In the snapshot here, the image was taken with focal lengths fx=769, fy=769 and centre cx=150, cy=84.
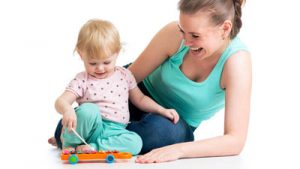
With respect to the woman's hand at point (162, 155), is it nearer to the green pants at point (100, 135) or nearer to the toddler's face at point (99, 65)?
the green pants at point (100, 135)

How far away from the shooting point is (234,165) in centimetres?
295

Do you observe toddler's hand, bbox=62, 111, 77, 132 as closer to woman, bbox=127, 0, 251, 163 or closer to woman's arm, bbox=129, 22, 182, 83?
woman, bbox=127, 0, 251, 163

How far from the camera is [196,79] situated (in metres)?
3.29

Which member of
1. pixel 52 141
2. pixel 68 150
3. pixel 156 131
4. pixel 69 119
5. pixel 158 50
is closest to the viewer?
pixel 69 119

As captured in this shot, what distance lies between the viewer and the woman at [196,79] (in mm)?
3039

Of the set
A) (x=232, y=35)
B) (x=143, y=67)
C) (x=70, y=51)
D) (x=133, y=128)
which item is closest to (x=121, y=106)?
(x=133, y=128)

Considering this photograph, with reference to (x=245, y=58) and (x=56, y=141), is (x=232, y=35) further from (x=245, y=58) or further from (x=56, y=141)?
(x=56, y=141)

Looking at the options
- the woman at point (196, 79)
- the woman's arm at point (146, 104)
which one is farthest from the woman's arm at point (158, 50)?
the woman's arm at point (146, 104)

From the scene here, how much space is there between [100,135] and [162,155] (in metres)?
0.28

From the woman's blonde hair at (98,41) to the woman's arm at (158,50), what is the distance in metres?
0.32

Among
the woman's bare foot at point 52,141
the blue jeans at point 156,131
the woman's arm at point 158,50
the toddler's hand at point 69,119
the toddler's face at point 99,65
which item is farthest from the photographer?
the woman's bare foot at point 52,141

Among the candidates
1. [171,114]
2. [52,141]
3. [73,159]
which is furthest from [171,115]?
[52,141]

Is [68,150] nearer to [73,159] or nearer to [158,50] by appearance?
[73,159]

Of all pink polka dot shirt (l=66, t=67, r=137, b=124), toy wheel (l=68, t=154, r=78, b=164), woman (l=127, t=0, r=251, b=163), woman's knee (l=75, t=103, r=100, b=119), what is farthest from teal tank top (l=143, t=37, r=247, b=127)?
toy wheel (l=68, t=154, r=78, b=164)
